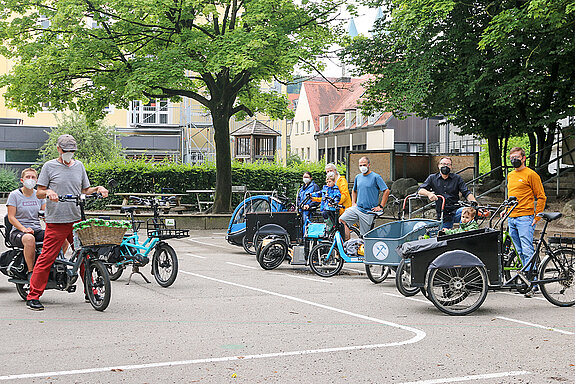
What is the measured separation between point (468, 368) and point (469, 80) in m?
17.3

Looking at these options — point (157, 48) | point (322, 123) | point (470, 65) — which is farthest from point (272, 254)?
point (322, 123)

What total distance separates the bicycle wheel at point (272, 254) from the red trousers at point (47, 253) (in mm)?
5323

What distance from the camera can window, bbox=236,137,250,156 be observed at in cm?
5062

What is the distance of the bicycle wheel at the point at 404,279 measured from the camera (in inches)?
391

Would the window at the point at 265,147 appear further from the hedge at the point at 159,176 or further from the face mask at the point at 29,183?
the face mask at the point at 29,183

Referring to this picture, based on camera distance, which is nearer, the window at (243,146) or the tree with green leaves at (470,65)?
the tree with green leaves at (470,65)

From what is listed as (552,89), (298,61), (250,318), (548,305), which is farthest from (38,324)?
(552,89)

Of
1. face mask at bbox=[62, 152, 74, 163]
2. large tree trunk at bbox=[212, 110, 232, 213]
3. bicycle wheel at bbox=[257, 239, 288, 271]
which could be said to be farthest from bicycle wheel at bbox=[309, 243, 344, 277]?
large tree trunk at bbox=[212, 110, 232, 213]

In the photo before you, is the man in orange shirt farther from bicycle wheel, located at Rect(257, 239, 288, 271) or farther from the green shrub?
the green shrub

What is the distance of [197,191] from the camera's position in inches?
1141

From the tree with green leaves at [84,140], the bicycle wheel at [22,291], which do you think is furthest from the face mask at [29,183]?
the tree with green leaves at [84,140]

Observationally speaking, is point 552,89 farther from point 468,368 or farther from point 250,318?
point 468,368

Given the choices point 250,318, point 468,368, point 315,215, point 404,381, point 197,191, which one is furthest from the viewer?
point 197,191

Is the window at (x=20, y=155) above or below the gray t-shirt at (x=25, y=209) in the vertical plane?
above
